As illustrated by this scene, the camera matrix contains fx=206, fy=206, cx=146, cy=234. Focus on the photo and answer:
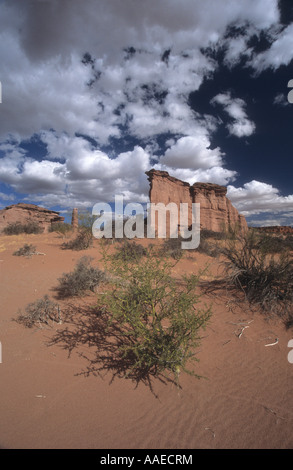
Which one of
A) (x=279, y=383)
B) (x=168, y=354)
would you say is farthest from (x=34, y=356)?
(x=279, y=383)

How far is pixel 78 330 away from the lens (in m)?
3.63

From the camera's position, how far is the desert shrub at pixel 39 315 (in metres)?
3.82

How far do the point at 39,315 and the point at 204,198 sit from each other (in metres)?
35.1

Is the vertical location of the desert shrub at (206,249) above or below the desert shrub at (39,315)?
above

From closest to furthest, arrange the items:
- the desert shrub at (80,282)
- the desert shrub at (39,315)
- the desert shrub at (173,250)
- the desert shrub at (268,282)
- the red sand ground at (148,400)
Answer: the red sand ground at (148,400) → the desert shrub at (39,315) → the desert shrub at (268,282) → the desert shrub at (80,282) → the desert shrub at (173,250)

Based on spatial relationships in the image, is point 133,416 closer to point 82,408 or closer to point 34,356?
point 82,408

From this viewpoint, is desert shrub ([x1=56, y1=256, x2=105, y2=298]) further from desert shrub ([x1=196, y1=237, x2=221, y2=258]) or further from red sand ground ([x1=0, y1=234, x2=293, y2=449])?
desert shrub ([x1=196, y1=237, x2=221, y2=258])

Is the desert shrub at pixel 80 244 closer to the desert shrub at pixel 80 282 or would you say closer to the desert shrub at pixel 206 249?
the desert shrub at pixel 80 282

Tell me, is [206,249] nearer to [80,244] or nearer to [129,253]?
[129,253]

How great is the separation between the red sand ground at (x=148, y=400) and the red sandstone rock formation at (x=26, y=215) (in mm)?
30453

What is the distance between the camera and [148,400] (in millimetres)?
2410

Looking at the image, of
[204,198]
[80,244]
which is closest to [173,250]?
[80,244]

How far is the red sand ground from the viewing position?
199 centimetres

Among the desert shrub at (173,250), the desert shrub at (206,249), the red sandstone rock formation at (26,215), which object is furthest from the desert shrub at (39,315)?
the red sandstone rock formation at (26,215)
